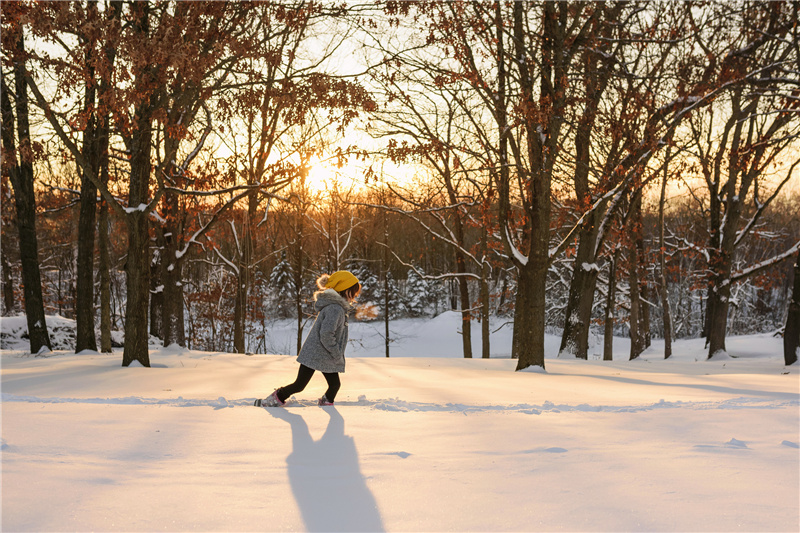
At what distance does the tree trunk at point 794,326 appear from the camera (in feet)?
44.5

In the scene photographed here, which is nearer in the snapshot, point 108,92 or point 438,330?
point 108,92

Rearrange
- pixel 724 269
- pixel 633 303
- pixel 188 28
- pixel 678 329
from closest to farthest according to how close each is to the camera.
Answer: pixel 188 28 → pixel 724 269 → pixel 633 303 → pixel 678 329

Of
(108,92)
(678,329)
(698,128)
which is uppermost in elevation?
(698,128)

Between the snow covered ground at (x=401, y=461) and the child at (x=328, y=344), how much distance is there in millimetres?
202

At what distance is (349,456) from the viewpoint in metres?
4.11

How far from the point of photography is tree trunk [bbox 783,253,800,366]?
13.6 metres

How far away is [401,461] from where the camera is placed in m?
Answer: 3.95

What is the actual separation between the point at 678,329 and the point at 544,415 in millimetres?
44840

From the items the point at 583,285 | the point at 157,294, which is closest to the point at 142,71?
the point at 157,294

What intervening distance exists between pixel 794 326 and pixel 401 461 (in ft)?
43.9

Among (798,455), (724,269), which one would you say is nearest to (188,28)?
(798,455)

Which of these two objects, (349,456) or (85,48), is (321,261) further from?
(349,456)

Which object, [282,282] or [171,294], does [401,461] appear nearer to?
[171,294]

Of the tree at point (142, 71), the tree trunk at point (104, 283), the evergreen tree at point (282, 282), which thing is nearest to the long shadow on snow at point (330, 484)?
the tree at point (142, 71)
